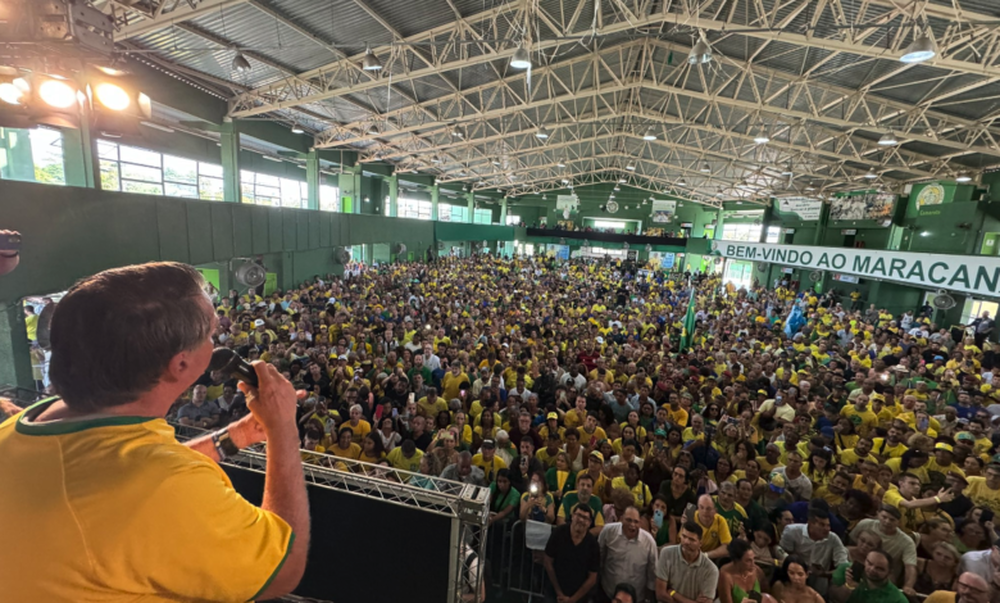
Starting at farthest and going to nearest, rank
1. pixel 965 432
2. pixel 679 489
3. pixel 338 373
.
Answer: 1. pixel 338 373
2. pixel 965 432
3. pixel 679 489

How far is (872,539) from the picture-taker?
3723 mm

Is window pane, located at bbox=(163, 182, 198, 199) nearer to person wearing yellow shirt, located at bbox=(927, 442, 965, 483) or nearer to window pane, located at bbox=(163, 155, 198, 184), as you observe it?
window pane, located at bbox=(163, 155, 198, 184)

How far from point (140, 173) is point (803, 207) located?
1305 inches

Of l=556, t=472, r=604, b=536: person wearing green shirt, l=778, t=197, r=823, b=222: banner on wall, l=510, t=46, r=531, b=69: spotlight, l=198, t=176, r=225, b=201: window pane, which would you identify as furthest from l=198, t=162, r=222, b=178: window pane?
l=778, t=197, r=823, b=222: banner on wall

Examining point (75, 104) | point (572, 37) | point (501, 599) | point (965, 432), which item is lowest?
point (501, 599)

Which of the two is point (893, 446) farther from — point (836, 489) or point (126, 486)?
point (126, 486)

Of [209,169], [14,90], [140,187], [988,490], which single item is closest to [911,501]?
[988,490]

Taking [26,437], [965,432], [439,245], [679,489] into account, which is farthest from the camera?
[439,245]

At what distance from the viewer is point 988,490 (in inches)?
182

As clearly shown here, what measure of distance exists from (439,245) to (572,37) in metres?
21.4

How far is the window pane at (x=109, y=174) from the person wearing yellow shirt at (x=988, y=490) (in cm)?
1960

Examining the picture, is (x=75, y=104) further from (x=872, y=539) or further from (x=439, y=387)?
(x=872, y=539)

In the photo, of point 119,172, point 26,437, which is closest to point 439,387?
point 26,437

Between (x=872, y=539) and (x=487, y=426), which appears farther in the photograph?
(x=487, y=426)
